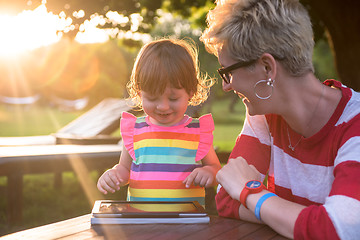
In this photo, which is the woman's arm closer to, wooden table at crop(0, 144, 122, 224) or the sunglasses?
the sunglasses

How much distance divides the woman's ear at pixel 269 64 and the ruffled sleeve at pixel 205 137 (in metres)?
0.76

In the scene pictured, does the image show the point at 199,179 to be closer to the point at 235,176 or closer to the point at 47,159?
the point at 235,176

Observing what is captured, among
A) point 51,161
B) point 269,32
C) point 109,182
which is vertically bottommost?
point 51,161

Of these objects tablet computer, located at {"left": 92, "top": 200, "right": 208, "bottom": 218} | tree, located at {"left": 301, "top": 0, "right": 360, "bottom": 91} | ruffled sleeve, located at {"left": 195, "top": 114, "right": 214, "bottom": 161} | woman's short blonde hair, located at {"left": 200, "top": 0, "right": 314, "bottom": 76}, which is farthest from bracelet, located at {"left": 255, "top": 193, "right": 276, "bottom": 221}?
tree, located at {"left": 301, "top": 0, "right": 360, "bottom": 91}

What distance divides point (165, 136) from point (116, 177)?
406mm

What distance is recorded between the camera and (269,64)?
1836mm

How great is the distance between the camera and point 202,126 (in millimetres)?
2600

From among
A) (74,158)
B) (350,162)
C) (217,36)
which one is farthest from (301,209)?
(74,158)

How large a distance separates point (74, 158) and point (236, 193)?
3.07m

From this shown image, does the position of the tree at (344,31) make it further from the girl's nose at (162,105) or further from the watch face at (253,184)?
the watch face at (253,184)

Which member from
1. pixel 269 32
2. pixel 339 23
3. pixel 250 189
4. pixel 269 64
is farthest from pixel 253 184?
pixel 339 23

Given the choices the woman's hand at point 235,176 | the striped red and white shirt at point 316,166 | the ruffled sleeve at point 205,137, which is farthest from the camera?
the ruffled sleeve at point 205,137

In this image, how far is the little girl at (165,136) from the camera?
2.38m

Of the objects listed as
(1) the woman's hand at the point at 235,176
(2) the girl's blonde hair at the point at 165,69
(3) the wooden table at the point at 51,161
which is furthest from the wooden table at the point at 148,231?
(3) the wooden table at the point at 51,161
